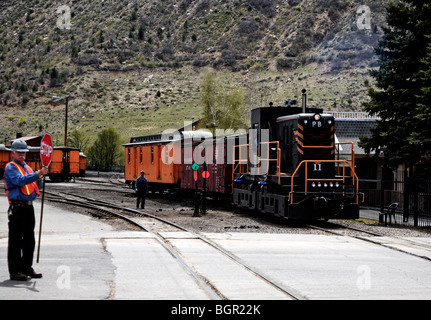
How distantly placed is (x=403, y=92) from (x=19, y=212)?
1729 cm

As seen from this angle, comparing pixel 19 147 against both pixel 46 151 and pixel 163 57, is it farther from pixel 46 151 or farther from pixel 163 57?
pixel 163 57

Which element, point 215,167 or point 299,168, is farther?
point 215,167

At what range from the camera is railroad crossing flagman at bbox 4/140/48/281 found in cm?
916

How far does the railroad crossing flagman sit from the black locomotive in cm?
1061

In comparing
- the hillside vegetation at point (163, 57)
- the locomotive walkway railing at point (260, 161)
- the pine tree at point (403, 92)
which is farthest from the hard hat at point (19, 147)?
the hillside vegetation at point (163, 57)

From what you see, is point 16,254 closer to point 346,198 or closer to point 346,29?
point 346,198

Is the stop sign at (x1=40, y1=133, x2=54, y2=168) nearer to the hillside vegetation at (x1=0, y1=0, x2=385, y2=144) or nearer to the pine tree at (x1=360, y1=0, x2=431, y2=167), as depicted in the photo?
the pine tree at (x1=360, y1=0, x2=431, y2=167)

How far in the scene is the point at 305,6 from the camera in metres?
169

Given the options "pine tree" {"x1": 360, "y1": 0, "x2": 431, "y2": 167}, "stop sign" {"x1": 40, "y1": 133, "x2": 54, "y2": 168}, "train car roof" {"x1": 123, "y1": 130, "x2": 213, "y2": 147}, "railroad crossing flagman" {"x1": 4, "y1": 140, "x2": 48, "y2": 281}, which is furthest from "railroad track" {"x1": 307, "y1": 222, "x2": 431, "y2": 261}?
"train car roof" {"x1": 123, "y1": 130, "x2": 213, "y2": 147}

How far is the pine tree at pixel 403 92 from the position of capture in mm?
22172

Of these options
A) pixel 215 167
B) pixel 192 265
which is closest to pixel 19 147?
pixel 192 265

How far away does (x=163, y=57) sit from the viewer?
513ft
